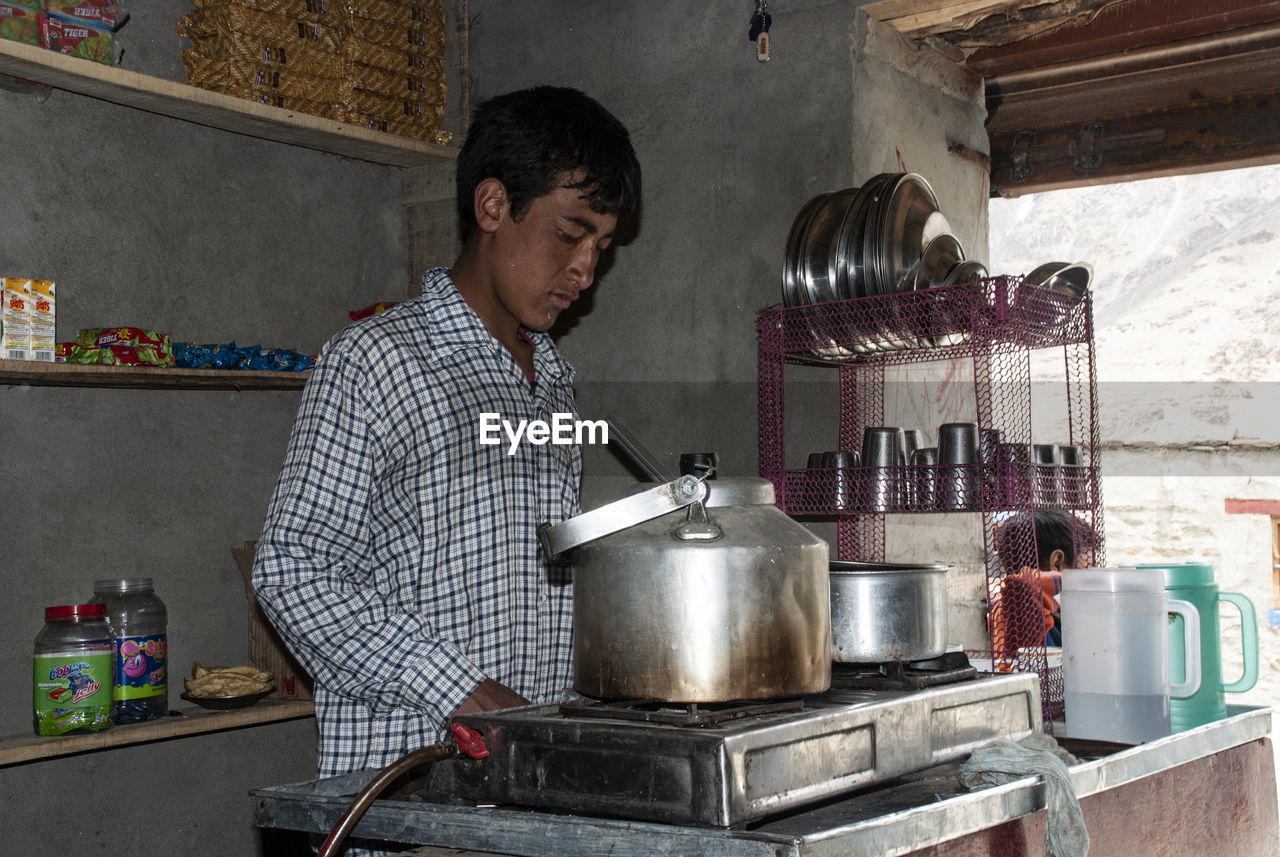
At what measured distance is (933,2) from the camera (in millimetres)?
2418

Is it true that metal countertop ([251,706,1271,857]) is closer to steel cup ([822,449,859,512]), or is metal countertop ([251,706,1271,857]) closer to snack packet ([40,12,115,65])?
steel cup ([822,449,859,512])

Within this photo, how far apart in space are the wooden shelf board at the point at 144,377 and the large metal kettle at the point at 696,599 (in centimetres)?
155

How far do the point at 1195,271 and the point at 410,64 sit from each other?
14.0 feet

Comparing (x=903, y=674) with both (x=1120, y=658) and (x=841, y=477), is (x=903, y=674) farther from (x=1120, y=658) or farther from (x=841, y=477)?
(x=841, y=477)

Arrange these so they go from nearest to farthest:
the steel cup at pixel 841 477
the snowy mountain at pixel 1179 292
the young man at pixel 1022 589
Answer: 1. the young man at pixel 1022 589
2. the steel cup at pixel 841 477
3. the snowy mountain at pixel 1179 292

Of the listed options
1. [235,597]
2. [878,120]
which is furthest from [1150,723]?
[235,597]

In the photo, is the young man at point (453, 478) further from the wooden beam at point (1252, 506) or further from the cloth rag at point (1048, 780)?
the wooden beam at point (1252, 506)

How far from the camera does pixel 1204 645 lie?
5.95ft

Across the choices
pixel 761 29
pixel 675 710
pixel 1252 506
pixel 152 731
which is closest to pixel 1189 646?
pixel 675 710

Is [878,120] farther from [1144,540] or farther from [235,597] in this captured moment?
[1144,540]

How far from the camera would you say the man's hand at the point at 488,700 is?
140cm

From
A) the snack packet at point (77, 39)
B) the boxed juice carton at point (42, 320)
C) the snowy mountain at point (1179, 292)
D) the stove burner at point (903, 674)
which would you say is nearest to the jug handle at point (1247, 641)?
the stove burner at point (903, 674)

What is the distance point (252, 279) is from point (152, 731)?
112 centimetres

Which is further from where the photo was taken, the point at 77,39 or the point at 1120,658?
the point at 77,39
